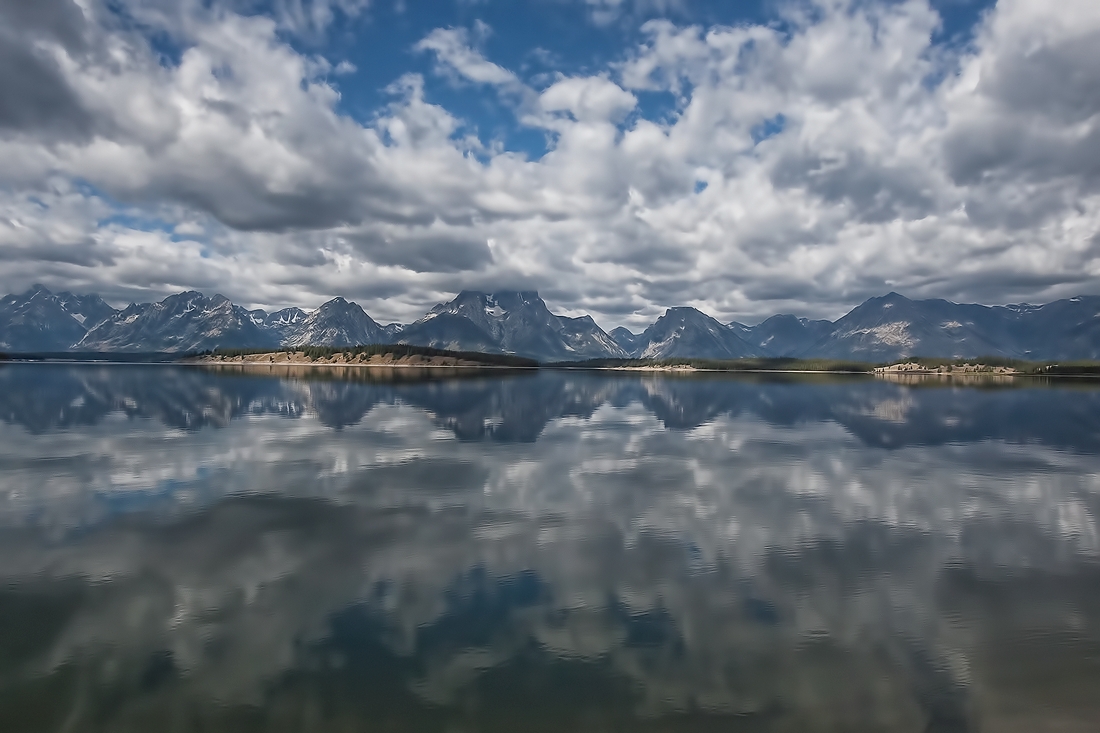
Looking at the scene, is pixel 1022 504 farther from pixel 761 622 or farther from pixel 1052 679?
pixel 761 622

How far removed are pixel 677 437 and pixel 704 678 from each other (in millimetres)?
72745

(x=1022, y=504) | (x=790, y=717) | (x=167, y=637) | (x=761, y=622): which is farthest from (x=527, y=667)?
(x=1022, y=504)

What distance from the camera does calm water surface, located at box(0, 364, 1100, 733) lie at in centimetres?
2069

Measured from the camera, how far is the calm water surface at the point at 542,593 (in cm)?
2069

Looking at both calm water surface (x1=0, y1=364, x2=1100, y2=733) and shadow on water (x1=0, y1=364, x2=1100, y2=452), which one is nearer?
calm water surface (x1=0, y1=364, x2=1100, y2=733)

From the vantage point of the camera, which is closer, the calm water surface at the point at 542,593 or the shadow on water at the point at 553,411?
the calm water surface at the point at 542,593

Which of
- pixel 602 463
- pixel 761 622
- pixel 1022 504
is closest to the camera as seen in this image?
pixel 761 622

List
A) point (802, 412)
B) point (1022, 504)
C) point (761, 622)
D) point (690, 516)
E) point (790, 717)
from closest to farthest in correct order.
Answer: point (790, 717) < point (761, 622) < point (690, 516) < point (1022, 504) < point (802, 412)

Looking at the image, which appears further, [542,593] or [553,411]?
[553,411]

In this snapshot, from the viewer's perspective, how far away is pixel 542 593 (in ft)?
99.4

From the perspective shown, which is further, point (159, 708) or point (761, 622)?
point (761, 622)

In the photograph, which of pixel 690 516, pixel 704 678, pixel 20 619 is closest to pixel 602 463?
pixel 690 516

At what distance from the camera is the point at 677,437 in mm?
93688

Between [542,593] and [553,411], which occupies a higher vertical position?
[542,593]
